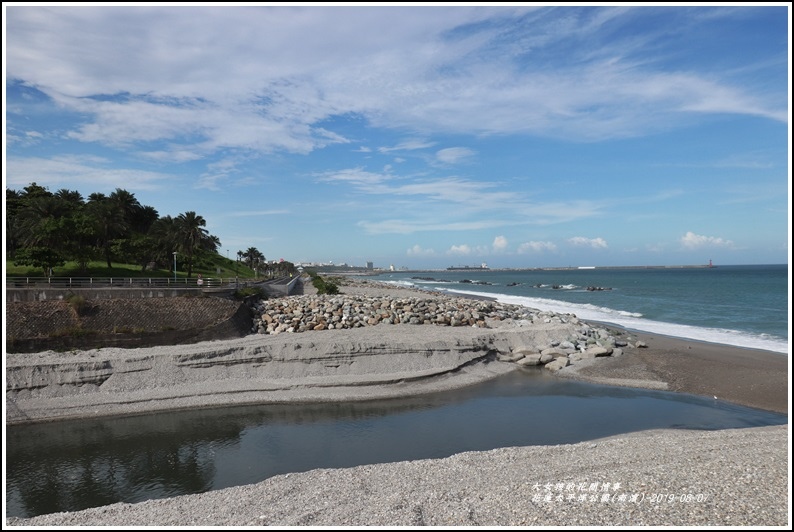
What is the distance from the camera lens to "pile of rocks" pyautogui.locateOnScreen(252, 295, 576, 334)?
36.2 metres

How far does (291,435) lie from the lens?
18406 mm

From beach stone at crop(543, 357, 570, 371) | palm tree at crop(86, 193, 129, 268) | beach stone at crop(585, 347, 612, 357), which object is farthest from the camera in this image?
palm tree at crop(86, 193, 129, 268)

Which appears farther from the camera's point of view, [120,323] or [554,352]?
[554,352]

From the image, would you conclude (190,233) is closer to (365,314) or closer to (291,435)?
(365,314)

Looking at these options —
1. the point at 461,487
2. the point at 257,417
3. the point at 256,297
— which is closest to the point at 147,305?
the point at 256,297

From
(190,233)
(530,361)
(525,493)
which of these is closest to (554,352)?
(530,361)

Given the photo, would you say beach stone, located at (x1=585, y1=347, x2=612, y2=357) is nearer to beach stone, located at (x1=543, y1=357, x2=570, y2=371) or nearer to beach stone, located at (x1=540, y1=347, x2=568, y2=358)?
beach stone, located at (x1=540, y1=347, x2=568, y2=358)

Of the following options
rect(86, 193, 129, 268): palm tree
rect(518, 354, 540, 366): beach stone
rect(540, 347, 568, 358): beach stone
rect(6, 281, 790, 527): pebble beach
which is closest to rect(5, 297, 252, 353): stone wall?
rect(6, 281, 790, 527): pebble beach

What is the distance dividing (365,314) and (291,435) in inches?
848

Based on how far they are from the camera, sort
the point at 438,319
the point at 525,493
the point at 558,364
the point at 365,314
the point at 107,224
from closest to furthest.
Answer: the point at 525,493, the point at 558,364, the point at 438,319, the point at 365,314, the point at 107,224

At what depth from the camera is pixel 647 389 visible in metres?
24.0

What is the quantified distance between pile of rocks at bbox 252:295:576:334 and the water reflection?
14302 mm

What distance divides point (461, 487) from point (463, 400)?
1108cm

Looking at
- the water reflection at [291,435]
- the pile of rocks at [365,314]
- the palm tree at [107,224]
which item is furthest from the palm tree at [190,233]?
the water reflection at [291,435]
